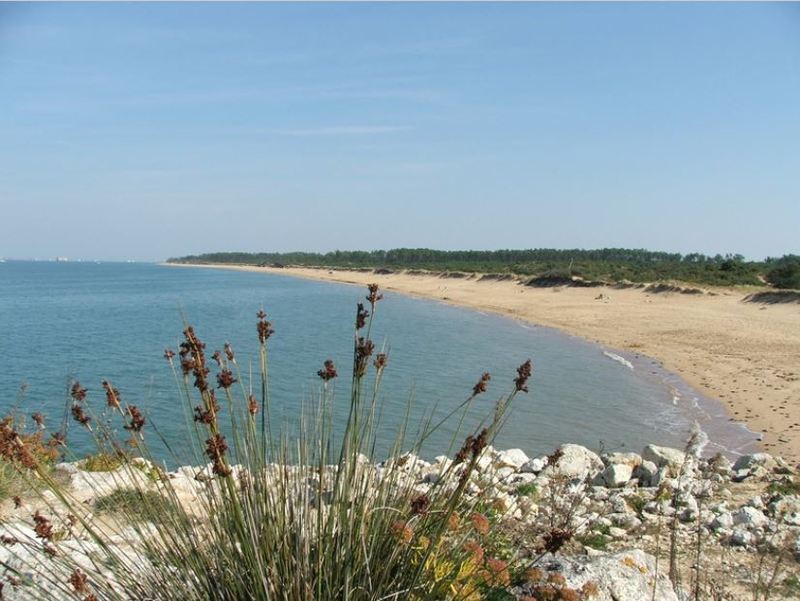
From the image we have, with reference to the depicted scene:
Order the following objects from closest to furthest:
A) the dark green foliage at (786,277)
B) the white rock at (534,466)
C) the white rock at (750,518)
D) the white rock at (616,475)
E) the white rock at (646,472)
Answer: the white rock at (750,518), the white rock at (616,475), the white rock at (646,472), the white rock at (534,466), the dark green foliage at (786,277)

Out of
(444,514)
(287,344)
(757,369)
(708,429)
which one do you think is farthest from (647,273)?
(444,514)

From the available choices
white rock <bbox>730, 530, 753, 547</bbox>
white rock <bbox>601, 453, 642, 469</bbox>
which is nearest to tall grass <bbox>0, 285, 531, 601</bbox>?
white rock <bbox>730, 530, 753, 547</bbox>

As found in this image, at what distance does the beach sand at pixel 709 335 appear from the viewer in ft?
47.5

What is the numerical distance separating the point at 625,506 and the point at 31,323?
33265mm

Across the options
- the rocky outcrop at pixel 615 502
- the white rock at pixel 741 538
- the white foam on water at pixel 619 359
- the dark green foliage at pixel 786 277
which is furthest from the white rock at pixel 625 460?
the dark green foliage at pixel 786 277

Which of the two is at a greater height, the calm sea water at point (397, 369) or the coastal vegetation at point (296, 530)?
the coastal vegetation at point (296, 530)

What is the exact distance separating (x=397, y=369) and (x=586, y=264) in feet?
131

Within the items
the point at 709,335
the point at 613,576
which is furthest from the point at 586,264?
the point at 613,576

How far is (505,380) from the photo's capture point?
17547mm

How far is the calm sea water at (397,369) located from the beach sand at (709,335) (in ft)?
4.48

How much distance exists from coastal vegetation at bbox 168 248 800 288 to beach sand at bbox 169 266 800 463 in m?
2.80

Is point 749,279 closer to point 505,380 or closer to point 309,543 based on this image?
point 505,380

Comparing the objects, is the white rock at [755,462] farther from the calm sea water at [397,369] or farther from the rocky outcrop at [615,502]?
the calm sea water at [397,369]

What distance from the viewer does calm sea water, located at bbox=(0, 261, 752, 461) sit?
41.4 feet
